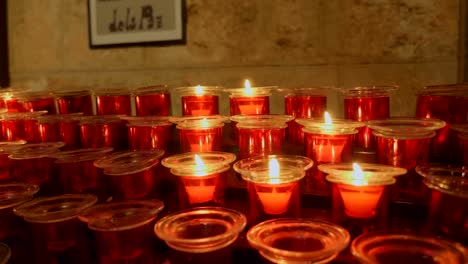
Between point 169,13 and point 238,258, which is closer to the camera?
point 238,258

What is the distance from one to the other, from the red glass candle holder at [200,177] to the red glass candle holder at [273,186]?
7cm

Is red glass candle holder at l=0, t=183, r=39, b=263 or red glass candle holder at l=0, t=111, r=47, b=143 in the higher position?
red glass candle holder at l=0, t=111, r=47, b=143

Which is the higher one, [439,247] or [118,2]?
[118,2]

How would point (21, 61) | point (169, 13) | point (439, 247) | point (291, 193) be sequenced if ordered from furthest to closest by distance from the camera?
point (21, 61)
point (169, 13)
point (291, 193)
point (439, 247)

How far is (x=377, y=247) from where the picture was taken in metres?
0.92

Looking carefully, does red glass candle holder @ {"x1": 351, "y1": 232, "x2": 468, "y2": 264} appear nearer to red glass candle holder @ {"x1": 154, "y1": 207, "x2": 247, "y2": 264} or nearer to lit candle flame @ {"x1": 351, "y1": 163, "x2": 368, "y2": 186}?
lit candle flame @ {"x1": 351, "y1": 163, "x2": 368, "y2": 186}

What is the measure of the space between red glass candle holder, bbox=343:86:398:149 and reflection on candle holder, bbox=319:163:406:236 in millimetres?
404

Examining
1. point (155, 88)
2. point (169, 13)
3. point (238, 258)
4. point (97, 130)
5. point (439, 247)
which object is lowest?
point (238, 258)

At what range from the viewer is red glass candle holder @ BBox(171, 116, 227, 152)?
144 cm

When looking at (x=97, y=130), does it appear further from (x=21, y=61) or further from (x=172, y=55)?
(x=21, y=61)

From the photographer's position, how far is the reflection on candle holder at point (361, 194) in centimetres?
100

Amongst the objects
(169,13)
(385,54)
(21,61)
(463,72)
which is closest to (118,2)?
(169,13)

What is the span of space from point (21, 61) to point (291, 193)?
9.61 ft

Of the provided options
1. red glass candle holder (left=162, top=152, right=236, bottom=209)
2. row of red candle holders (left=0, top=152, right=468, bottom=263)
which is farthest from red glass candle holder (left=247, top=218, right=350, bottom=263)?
red glass candle holder (left=162, top=152, right=236, bottom=209)
